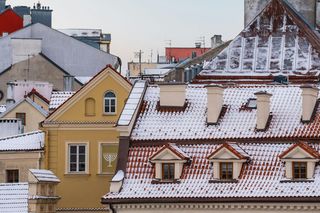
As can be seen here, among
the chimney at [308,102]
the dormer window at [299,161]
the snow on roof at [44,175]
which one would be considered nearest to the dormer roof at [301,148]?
the dormer window at [299,161]

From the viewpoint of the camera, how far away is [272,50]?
88562 mm

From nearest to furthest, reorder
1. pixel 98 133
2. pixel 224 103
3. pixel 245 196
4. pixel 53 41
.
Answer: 1. pixel 245 196
2. pixel 224 103
3. pixel 98 133
4. pixel 53 41

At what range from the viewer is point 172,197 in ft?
225

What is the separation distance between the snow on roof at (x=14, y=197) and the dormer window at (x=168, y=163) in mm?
7334

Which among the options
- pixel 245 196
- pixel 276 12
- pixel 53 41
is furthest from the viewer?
pixel 53 41

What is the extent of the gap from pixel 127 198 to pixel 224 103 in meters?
6.24

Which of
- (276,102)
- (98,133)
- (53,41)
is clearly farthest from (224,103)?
(53,41)

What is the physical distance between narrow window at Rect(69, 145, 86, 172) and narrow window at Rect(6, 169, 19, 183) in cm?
295

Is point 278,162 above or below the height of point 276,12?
below

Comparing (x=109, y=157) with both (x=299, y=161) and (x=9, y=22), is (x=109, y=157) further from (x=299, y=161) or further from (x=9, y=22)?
(x=9, y=22)

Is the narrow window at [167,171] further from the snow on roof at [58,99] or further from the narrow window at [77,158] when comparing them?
the snow on roof at [58,99]

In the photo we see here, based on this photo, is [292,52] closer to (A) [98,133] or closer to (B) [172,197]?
(A) [98,133]

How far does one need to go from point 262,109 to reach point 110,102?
1101cm

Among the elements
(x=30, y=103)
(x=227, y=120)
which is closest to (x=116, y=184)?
(x=227, y=120)
